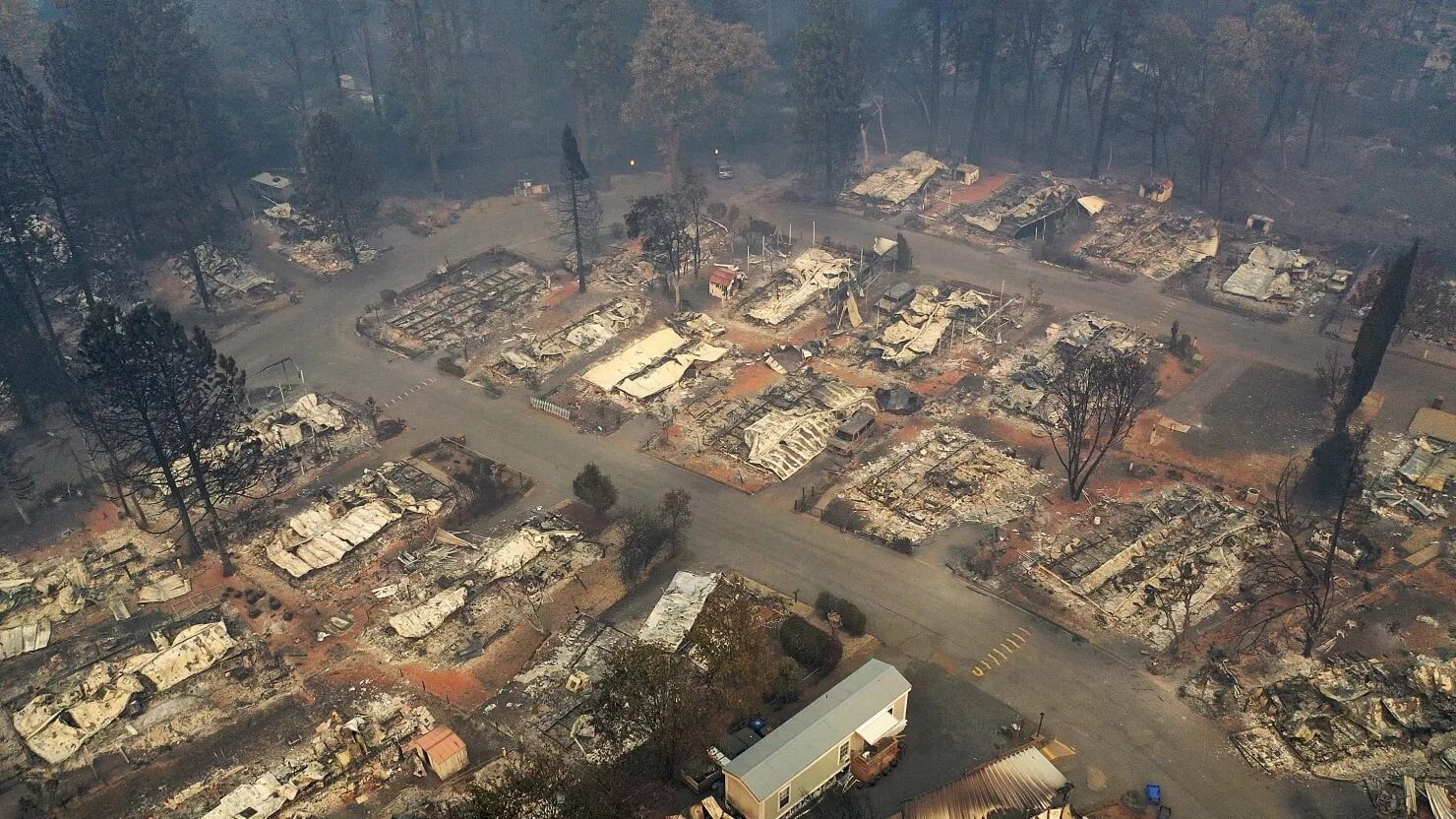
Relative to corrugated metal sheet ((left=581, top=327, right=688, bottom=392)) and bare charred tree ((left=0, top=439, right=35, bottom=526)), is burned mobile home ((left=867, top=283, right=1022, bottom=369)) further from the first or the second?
bare charred tree ((left=0, top=439, right=35, bottom=526))

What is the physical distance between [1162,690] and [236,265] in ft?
242

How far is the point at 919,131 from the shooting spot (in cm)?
11206

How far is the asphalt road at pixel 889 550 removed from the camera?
139 feet

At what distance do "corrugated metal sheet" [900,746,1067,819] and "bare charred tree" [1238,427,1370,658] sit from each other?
13380 millimetres

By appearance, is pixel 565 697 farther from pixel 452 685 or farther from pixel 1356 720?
pixel 1356 720

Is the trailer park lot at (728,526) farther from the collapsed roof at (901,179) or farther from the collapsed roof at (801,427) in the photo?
the collapsed roof at (901,179)

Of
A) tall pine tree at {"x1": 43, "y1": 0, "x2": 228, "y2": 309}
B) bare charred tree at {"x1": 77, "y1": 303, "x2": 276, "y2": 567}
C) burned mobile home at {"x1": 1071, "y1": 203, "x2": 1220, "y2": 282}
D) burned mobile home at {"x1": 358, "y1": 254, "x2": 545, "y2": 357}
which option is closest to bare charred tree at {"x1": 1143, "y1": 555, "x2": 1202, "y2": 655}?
burned mobile home at {"x1": 1071, "y1": 203, "x2": 1220, "y2": 282}

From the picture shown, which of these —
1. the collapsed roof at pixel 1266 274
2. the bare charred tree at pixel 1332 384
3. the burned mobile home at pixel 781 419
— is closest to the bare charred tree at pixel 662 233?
the burned mobile home at pixel 781 419

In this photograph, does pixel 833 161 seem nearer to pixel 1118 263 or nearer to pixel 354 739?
pixel 1118 263

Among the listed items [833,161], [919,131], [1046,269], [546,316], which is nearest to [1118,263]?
[1046,269]

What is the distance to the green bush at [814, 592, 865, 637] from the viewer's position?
4878cm

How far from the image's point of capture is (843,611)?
49375 mm

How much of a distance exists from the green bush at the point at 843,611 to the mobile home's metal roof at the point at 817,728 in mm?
4369

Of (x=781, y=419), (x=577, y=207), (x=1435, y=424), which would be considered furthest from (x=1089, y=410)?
(x=577, y=207)
